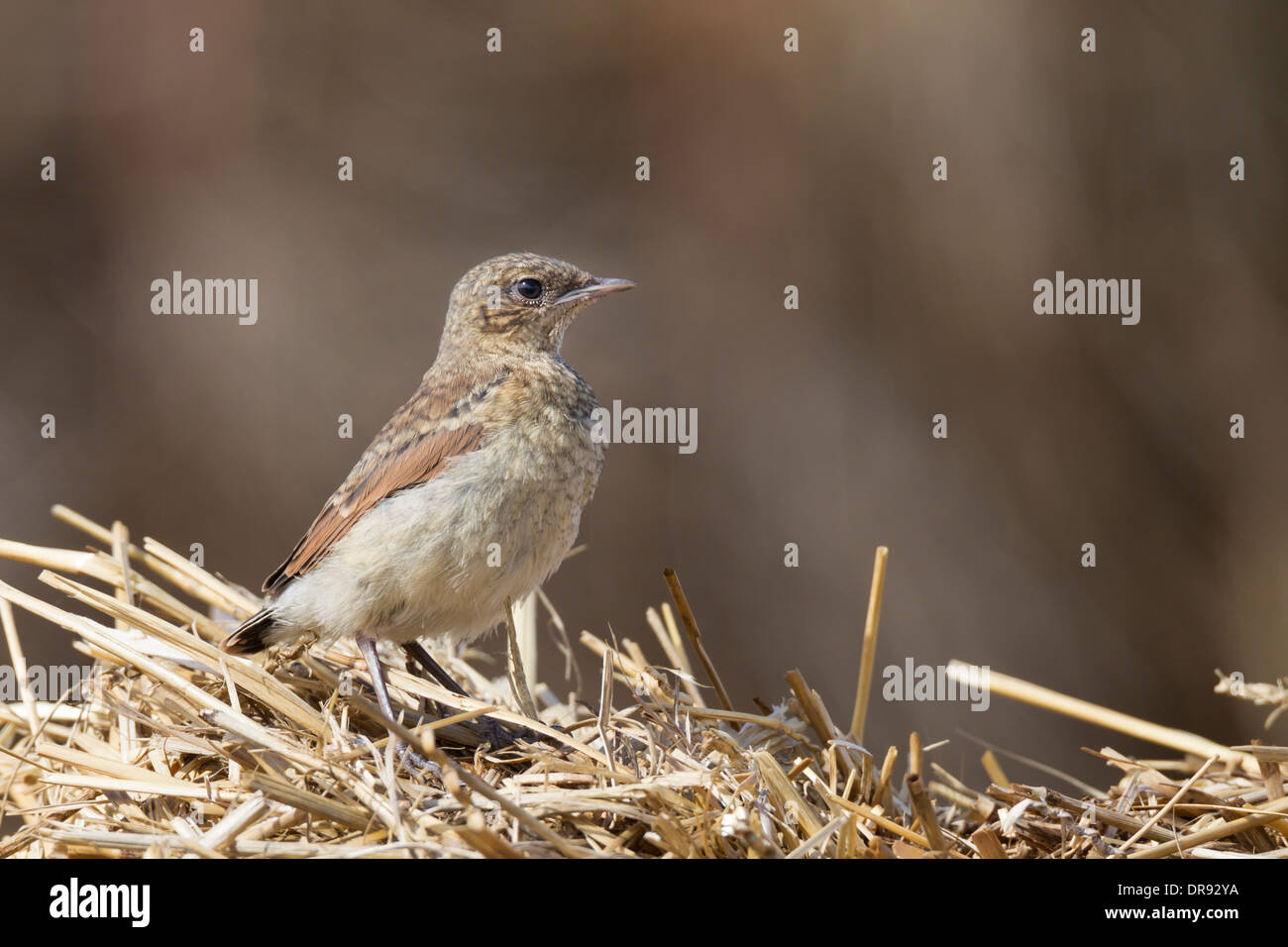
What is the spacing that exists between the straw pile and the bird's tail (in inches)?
3.2

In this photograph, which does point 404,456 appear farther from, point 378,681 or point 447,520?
point 378,681

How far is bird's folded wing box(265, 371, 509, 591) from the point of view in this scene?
12.2ft

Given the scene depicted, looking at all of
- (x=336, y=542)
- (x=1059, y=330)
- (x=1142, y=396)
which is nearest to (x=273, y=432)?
(x=336, y=542)

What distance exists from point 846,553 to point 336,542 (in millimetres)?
3529

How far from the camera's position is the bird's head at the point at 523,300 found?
13.8 ft

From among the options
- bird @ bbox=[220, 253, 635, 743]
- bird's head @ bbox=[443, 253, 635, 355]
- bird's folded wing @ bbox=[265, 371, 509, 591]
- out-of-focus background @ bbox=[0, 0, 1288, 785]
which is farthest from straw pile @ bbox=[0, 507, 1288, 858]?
out-of-focus background @ bbox=[0, 0, 1288, 785]

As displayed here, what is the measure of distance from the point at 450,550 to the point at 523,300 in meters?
1.14

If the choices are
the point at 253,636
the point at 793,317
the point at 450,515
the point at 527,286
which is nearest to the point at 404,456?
the point at 450,515

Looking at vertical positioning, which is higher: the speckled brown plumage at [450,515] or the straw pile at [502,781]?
the speckled brown plumage at [450,515]

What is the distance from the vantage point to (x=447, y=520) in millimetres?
3500

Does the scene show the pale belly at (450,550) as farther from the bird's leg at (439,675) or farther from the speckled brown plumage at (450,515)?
the bird's leg at (439,675)

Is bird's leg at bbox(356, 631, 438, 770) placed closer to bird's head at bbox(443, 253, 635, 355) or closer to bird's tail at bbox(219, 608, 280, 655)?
bird's tail at bbox(219, 608, 280, 655)

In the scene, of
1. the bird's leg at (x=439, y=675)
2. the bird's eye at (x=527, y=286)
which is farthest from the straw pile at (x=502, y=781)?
the bird's eye at (x=527, y=286)
